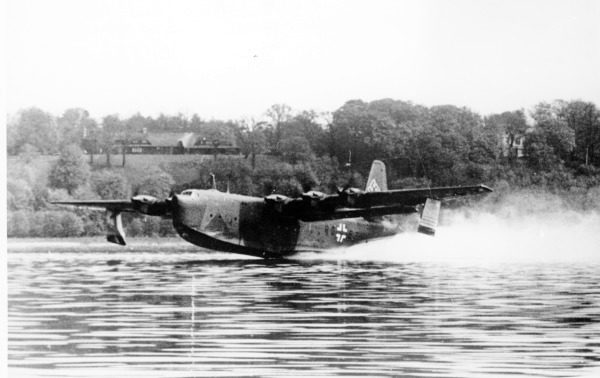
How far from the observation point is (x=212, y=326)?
12930 millimetres

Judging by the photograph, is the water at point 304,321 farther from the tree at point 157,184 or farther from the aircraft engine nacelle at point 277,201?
the aircraft engine nacelle at point 277,201

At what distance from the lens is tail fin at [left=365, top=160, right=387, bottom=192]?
28516 millimetres

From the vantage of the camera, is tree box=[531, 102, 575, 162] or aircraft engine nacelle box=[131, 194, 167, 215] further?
aircraft engine nacelle box=[131, 194, 167, 215]

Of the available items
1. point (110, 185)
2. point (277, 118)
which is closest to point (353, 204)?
point (277, 118)

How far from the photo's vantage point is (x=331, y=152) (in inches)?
981

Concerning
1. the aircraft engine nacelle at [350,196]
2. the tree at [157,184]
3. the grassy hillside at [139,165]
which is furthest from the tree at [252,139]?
the aircraft engine nacelle at [350,196]

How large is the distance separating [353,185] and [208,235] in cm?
493

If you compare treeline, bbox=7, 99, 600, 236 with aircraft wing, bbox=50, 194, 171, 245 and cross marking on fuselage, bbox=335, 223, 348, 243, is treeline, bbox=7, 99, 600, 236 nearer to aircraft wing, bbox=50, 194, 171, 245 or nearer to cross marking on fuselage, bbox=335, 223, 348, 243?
aircraft wing, bbox=50, 194, 171, 245

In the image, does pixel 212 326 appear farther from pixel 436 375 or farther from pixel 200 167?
pixel 200 167

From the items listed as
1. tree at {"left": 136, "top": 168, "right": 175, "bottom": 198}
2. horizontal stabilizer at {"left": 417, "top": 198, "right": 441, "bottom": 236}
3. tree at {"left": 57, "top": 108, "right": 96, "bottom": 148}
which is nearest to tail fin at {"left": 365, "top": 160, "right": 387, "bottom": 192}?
horizontal stabilizer at {"left": 417, "top": 198, "right": 441, "bottom": 236}

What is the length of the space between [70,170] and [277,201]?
667cm

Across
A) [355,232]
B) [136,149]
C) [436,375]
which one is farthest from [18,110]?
[355,232]

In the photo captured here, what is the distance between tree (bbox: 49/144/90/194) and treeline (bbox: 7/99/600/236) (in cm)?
4

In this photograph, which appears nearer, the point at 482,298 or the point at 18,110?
the point at 482,298
